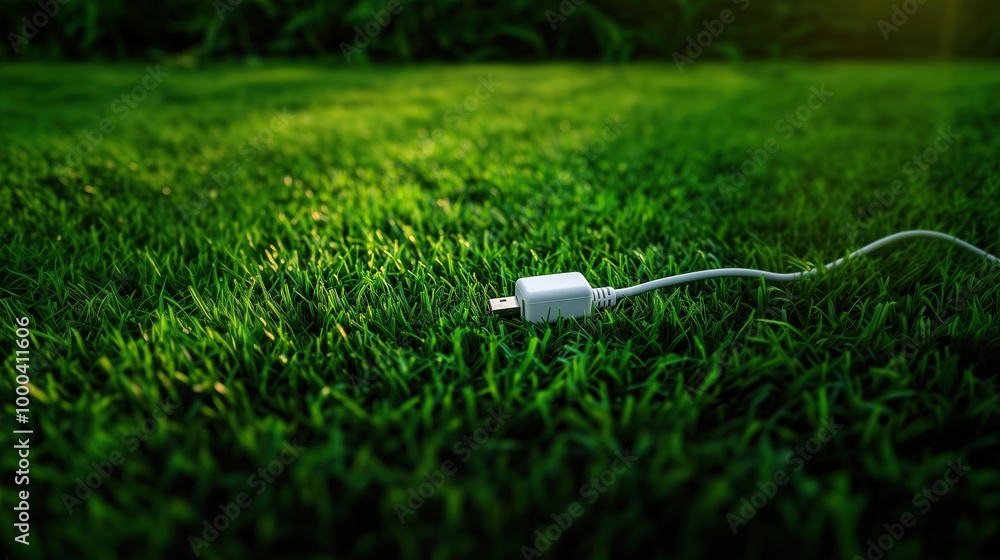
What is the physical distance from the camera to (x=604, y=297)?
1.41 m

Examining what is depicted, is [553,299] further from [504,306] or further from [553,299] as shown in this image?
[504,306]

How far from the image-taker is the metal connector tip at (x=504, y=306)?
55.2 inches

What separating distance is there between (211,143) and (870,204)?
3.24 m

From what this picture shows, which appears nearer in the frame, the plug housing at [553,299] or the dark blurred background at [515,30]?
the plug housing at [553,299]

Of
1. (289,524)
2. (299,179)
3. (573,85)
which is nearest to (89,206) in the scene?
(299,179)

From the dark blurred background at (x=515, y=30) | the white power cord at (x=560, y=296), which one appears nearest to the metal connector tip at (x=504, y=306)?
the white power cord at (x=560, y=296)

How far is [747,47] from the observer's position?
6.98 meters

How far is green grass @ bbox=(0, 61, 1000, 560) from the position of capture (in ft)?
2.85

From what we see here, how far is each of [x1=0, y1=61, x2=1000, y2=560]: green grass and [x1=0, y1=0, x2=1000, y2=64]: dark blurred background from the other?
13.3 ft

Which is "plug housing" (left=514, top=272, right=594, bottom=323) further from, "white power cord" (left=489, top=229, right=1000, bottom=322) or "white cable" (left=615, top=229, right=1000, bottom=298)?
"white cable" (left=615, top=229, right=1000, bottom=298)

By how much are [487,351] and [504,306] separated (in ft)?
0.53

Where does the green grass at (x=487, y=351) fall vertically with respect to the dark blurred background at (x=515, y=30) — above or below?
below

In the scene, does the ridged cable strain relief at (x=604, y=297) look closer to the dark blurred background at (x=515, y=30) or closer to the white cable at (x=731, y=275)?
the white cable at (x=731, y=275)

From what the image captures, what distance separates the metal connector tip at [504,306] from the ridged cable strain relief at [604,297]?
0.64 ft
